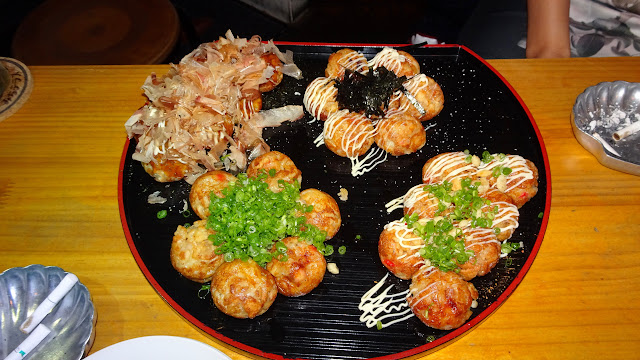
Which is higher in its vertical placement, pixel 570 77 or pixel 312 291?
pixel 570 77

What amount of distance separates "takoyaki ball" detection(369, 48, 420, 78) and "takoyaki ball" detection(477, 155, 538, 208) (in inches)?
41.0

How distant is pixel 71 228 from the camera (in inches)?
120

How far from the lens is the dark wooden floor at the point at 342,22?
548cm

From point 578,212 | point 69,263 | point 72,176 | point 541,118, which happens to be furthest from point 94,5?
point 578,212

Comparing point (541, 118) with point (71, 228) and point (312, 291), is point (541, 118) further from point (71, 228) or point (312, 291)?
point (71, 228)

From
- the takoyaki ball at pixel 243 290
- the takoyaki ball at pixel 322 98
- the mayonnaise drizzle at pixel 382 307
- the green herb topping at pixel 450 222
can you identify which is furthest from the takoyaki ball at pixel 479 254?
the takoyaki ball at pixel 322 98

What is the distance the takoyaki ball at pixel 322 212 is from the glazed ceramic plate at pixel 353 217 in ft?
0.43

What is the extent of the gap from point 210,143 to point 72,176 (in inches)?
44.3

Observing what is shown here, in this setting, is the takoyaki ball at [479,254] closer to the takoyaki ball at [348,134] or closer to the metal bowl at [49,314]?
the takoyaki ball at [348,134]

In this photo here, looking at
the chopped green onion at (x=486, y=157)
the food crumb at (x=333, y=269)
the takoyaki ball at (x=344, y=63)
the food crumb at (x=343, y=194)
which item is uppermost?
the takoyaki ball at (x=344, y=63)

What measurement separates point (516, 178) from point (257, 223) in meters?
1.77

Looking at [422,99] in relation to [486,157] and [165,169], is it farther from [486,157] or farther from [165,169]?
[165,169]

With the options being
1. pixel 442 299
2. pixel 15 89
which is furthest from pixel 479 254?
pixel 15 89

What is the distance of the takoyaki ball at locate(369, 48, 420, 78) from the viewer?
11.4 feet
